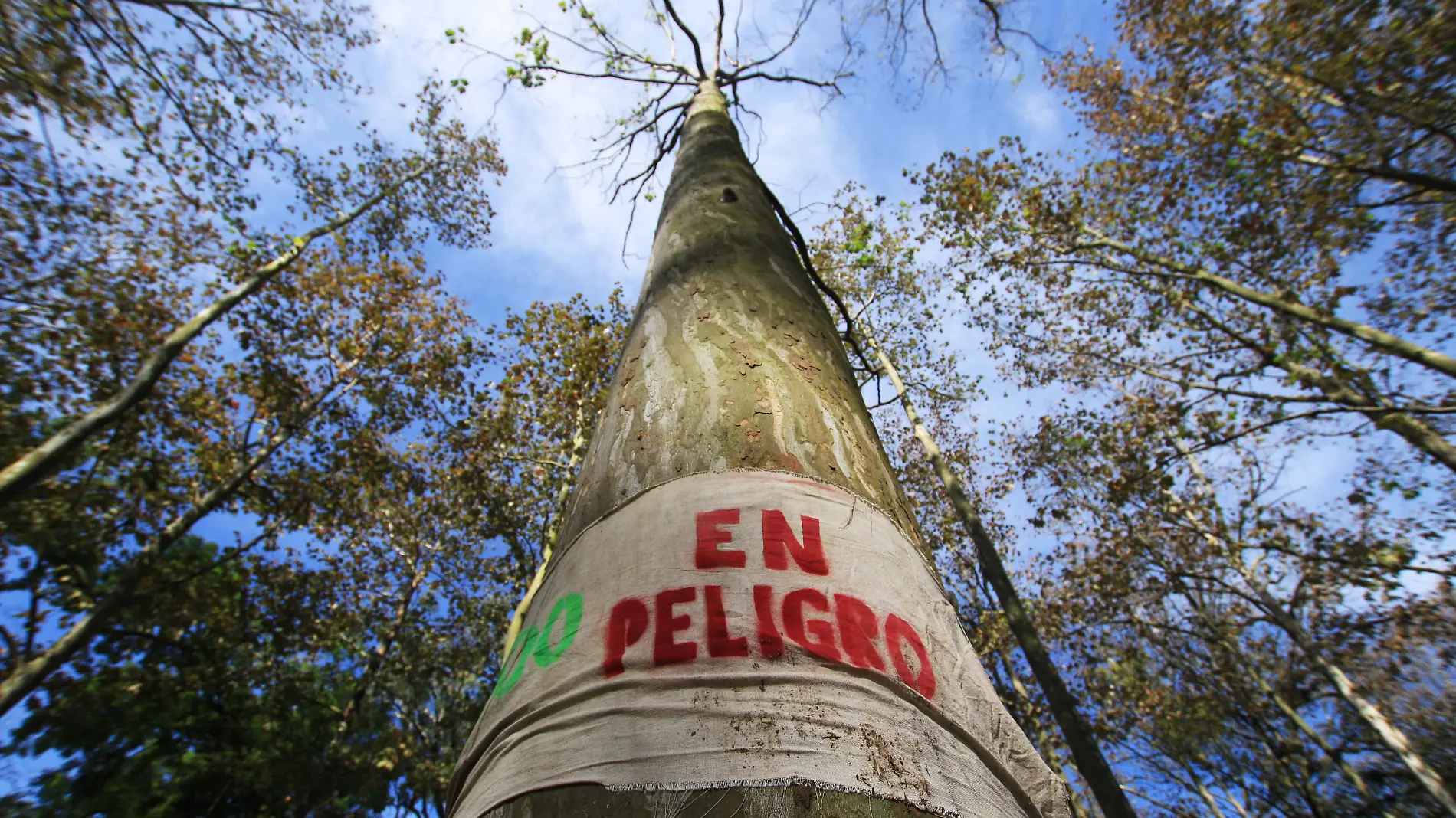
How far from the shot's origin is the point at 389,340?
10.5 m

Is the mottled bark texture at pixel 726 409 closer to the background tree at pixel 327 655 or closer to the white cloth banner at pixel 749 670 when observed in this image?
the white cloth banner at pixel 749 670

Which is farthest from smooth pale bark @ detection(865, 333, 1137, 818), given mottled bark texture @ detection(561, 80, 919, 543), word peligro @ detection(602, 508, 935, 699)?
word peligro @ detection(602, 508, 935, 699)

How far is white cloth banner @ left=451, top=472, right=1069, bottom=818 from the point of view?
63 centimetres

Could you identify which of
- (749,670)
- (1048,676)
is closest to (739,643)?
(749,670)

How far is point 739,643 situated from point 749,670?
4 cm

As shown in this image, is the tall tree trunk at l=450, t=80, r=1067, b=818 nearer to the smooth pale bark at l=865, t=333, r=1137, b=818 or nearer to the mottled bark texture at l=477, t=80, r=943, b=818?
the mottled bark texture at l=477, t=80, r=943, b=818

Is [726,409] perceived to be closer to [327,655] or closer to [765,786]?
[765,786]

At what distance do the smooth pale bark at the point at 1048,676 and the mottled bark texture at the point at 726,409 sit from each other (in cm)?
508

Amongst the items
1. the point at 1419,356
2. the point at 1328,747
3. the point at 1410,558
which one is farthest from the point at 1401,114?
the point at 1328,747

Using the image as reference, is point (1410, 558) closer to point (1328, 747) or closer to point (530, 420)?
point (1328, 747)

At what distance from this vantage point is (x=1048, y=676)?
220 inches

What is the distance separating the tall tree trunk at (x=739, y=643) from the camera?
62 cm

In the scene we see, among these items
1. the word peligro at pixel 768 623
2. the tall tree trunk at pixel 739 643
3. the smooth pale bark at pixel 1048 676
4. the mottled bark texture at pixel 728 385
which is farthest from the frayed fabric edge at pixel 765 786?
the smooth pale bark at pixel 1048 676

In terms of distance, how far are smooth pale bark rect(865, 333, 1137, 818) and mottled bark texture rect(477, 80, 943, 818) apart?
5082 mm
